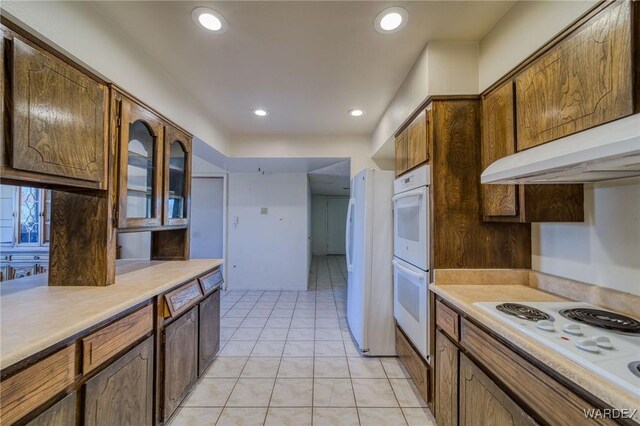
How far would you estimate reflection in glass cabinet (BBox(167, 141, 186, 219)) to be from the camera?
229cm

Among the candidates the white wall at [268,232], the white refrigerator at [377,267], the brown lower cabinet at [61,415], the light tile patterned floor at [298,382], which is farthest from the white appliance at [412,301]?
the white wall at [268,232]

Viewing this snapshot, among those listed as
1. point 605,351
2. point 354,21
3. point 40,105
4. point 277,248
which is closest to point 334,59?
point 354,21

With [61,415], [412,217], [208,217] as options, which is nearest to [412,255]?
[412,217]

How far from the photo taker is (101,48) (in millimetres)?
1507

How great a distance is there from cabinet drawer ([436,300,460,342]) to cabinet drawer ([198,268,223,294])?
172cm

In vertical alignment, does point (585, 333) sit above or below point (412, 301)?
above

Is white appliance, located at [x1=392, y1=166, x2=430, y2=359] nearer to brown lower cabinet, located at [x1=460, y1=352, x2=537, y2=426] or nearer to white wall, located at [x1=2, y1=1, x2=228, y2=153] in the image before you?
brown lower cabinet, located at [x1=460, y1=352, x2=537, y2=426]

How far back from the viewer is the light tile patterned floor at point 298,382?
67.2 inches

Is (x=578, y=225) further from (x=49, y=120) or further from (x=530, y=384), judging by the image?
(x=49, y=120)

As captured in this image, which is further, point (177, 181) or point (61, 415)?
point (177, 181)

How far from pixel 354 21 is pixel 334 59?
390 mm

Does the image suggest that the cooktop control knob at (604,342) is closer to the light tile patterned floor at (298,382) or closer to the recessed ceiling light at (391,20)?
the light tile patterned floor at (298,382)

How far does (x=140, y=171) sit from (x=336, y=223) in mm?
7655

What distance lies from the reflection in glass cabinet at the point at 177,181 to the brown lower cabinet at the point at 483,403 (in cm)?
236
